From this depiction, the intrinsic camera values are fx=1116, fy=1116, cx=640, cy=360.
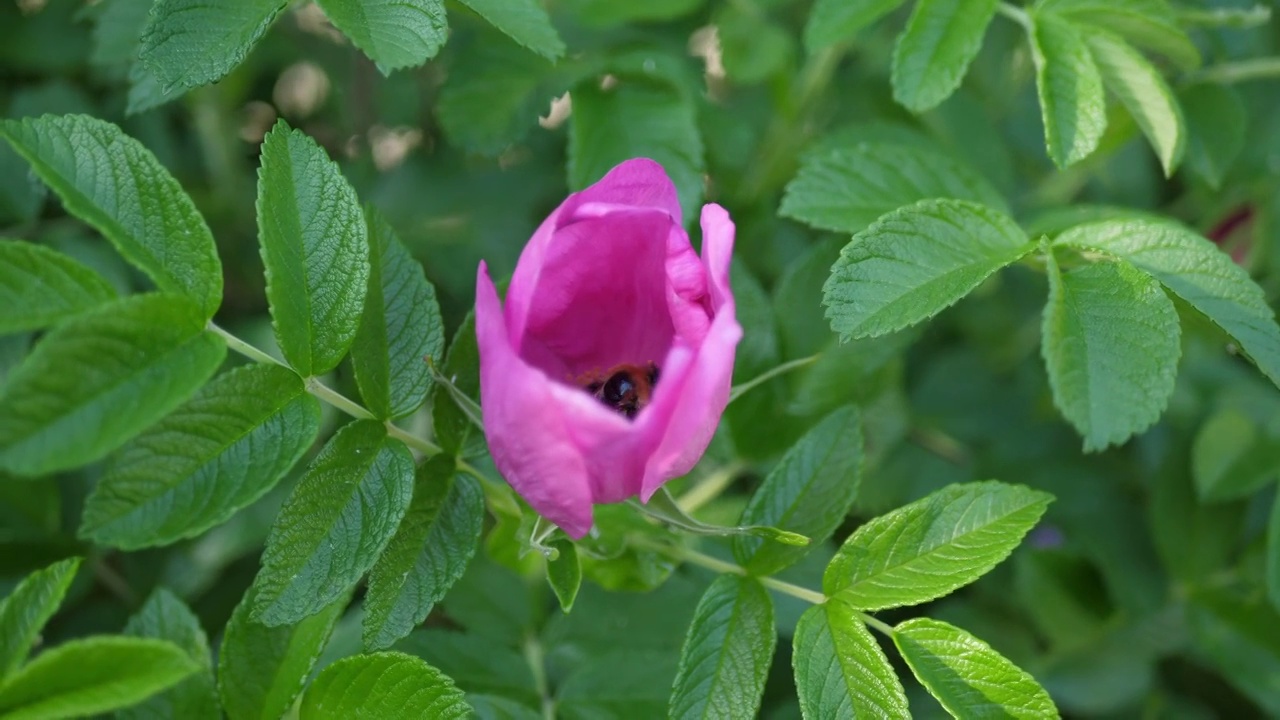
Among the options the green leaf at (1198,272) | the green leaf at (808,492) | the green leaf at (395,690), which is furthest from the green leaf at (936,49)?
the green leaf at (395,690)

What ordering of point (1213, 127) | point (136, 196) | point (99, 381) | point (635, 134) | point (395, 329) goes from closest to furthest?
1. point (99, 381)
2. point (136, 196)
3. point (395, 329)
4. point (635, 134)
5. point (1213, 127)

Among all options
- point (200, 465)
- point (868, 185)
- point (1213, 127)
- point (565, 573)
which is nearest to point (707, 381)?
point (565, 573)

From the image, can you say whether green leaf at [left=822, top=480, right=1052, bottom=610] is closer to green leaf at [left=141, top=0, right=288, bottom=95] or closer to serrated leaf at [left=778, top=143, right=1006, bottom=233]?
serrated leaf at [left=778, top=143, right=1006, bottom=233]

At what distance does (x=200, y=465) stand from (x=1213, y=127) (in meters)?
1.15

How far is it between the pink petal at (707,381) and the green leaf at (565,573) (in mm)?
119

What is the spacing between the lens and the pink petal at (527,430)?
2.25ft

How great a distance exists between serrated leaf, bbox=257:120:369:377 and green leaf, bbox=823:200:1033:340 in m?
0.35


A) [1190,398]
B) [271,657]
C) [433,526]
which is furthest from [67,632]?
[1190,398]

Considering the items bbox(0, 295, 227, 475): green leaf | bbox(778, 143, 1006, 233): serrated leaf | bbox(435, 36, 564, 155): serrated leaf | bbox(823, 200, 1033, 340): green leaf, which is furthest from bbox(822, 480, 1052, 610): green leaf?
bbox(435, 36, 564, 155): serrated leaf

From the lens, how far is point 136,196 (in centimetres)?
78

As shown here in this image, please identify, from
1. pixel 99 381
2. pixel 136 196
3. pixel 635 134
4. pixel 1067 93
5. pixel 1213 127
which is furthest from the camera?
pixel 1213 127

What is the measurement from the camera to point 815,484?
95 cm

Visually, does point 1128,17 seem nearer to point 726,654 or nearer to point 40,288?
point 726,654

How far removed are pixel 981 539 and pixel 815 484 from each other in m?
0.15
